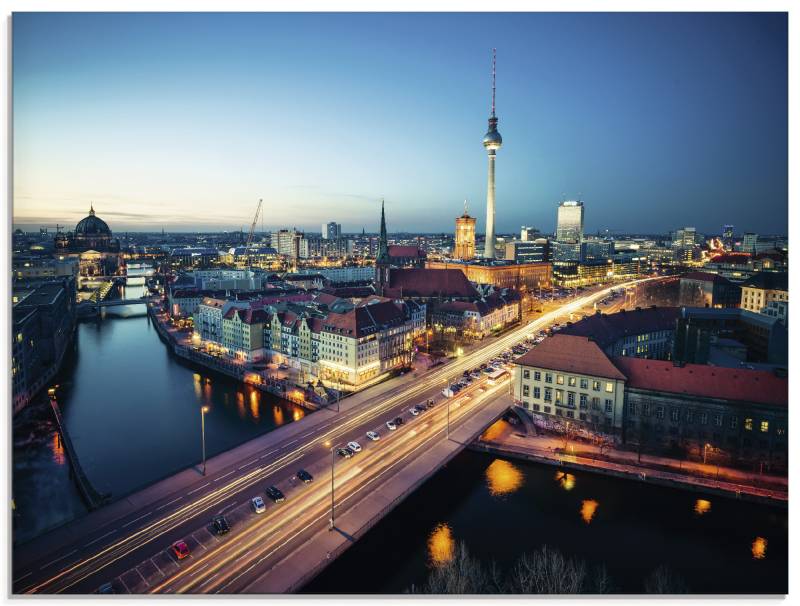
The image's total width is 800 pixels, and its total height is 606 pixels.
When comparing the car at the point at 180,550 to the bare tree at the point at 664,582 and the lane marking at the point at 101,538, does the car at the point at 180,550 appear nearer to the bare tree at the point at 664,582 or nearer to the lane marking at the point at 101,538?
the lane marking at the point at 101,538

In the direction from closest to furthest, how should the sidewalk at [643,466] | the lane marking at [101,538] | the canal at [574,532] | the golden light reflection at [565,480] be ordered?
the lane marking at [101,538] < the canal at [574,532] < the sidewalk at [643,466] < the golden light reflection at [565,480]

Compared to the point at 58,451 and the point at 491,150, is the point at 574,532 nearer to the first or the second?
the point at 58,451

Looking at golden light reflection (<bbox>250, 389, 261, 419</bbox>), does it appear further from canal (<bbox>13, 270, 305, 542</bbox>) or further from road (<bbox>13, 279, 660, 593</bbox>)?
road (<bbox>13, 279, 660, 593</bbox>)

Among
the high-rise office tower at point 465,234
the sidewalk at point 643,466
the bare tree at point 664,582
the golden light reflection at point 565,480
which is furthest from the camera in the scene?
the high-rise office tower at point 465,234

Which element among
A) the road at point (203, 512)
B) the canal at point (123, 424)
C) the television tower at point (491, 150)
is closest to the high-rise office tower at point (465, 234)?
the television tower at point (491, 150)

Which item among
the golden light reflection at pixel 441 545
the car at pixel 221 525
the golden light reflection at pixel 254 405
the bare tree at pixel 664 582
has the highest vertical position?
the car at pixel 221 525

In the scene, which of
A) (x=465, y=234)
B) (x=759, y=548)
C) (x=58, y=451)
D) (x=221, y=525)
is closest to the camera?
(x=221, y=525)

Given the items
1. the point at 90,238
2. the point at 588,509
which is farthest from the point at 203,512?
the point at 90,238
